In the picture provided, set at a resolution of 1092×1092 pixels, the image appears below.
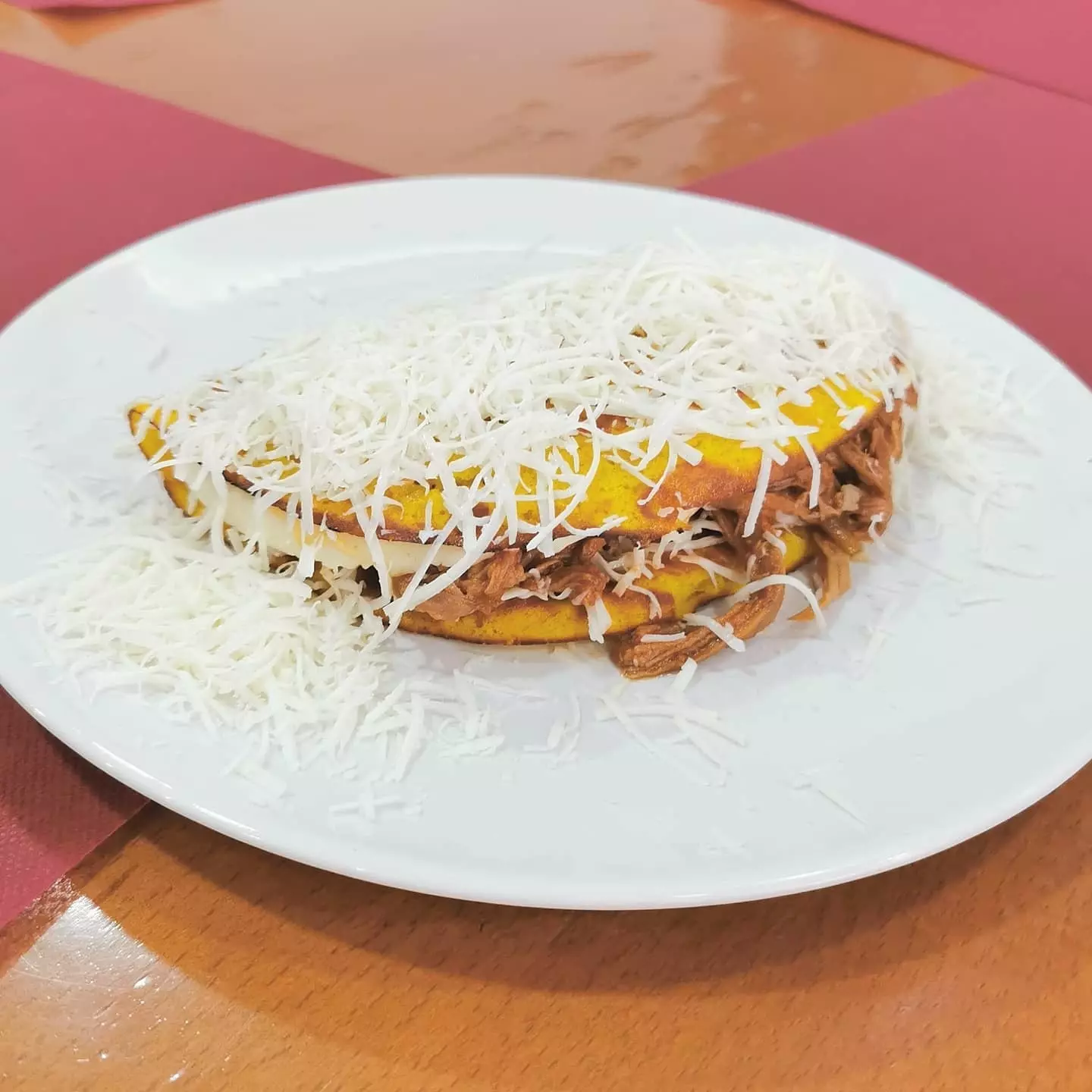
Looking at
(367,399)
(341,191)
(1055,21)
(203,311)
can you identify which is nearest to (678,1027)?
(367,399)

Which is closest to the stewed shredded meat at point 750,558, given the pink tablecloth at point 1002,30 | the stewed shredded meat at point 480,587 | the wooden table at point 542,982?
the stewed shredded meat at point 480,587

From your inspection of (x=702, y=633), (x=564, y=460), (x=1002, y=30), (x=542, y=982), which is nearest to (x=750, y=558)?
(x=702, y=633)

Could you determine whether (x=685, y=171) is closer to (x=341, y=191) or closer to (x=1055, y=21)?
(x=341, y=191)

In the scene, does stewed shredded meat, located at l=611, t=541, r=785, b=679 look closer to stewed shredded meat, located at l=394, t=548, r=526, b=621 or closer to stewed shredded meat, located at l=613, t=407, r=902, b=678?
stewed shredded meat, located at l=613, t=407, r=902, b=678

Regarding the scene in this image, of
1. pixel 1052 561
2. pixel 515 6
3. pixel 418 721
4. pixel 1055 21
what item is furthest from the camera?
pixel 515 6

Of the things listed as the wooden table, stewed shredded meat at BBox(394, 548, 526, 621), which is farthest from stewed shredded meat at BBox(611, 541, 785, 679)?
the wooden table

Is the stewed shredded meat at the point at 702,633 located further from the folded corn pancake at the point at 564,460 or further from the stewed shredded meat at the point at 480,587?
the stewed shredded meat at the point at 480,587
